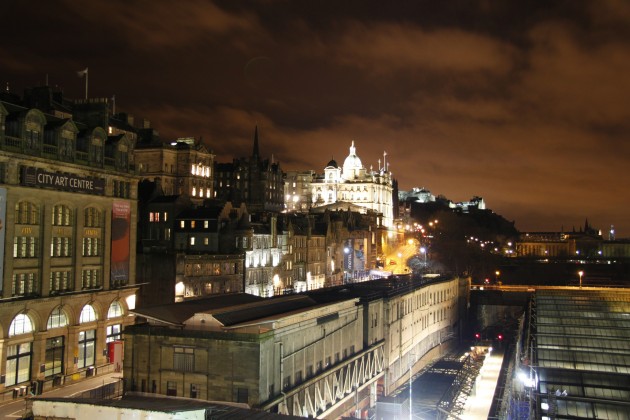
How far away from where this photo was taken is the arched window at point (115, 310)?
54.5 m

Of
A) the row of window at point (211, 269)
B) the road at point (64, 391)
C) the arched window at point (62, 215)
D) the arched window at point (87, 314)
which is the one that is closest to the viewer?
the road at point (64, 391)

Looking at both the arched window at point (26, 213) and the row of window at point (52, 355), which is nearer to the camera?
the row of window at point (52, 355)

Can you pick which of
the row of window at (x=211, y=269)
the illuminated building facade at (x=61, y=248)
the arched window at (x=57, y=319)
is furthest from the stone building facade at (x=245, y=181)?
the arched window at (x=57, y=319)

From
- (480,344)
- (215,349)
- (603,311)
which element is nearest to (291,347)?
(215,349)

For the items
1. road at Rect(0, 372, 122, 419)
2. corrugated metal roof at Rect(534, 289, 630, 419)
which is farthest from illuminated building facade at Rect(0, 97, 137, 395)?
corrugated metal roof at Rect(534, 289, 630, 419)

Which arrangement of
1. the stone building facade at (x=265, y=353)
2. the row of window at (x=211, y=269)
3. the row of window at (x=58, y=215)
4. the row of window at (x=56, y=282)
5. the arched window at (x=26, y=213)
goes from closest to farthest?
the stone building facade at (x=265, y=353) → the row of window at (x=56, y=282) → the arched window at (x=26, y=213) → the row of window at (x=58, y=215) → the row of window at (x=211, y=269)

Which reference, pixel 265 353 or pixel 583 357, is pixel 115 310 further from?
pixel 583 357

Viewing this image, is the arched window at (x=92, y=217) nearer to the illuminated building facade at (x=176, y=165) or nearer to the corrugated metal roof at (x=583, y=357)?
the corrugated metal roof at (x=583, y=357)

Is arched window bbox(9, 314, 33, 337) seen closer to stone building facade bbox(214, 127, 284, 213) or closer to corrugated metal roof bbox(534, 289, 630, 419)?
corrugated metal roof bbox(534, 289, 630, 419)

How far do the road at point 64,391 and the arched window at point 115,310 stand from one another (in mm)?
5508

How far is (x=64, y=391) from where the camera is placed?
4491cm

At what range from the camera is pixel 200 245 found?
80812mm

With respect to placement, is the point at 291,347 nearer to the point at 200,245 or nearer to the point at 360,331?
the point at 360,331

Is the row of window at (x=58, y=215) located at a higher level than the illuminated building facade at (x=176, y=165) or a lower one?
lower
